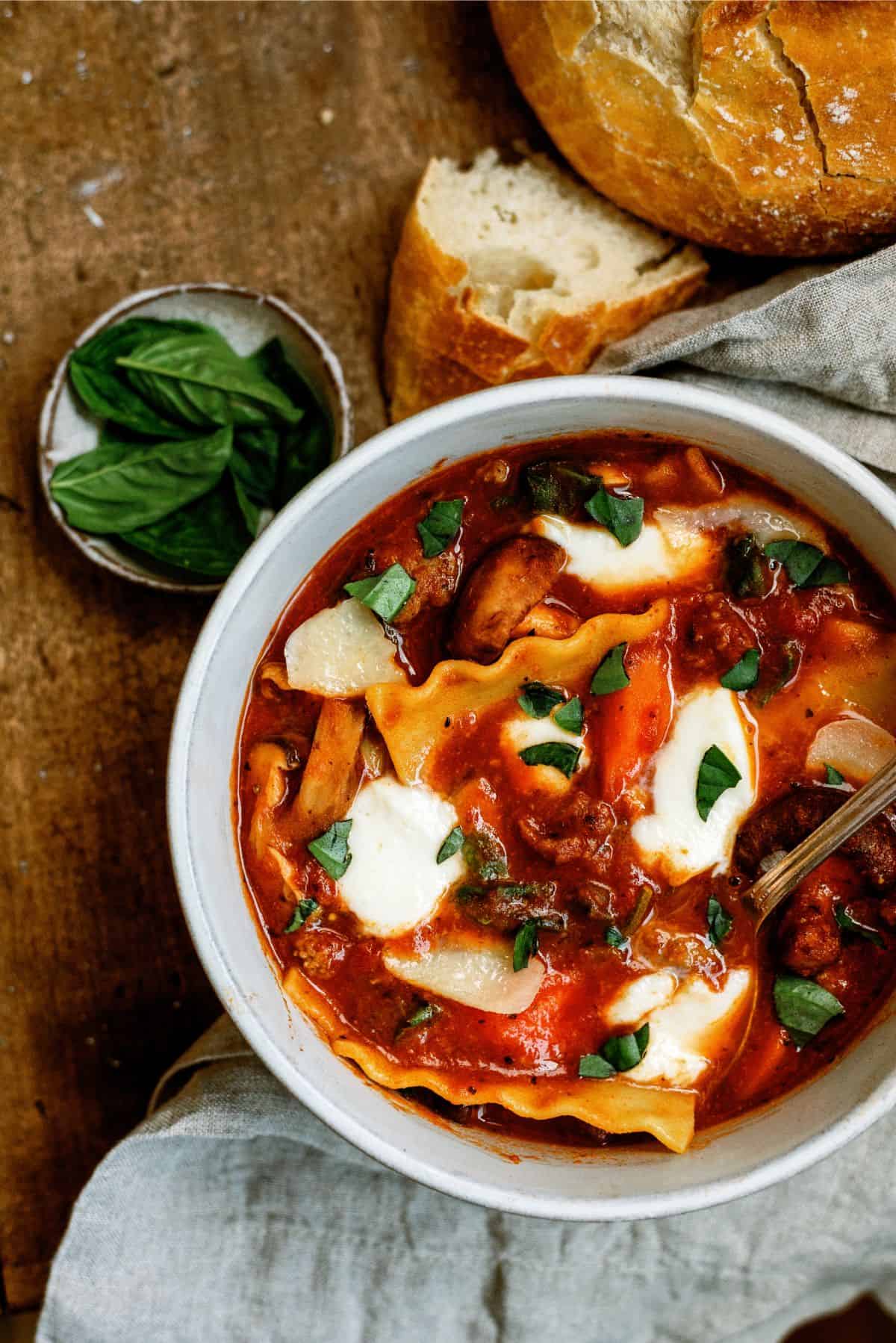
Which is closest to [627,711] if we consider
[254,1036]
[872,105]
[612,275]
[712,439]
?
[712,439]

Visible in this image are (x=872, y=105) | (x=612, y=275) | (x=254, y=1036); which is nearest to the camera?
(x=254, y=1036)

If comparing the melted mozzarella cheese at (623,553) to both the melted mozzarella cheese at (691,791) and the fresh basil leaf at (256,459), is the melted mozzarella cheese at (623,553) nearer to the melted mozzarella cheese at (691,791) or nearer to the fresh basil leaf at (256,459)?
the melted mozzarella cheese at (691,791)

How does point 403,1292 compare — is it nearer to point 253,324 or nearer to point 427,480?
point 427,480

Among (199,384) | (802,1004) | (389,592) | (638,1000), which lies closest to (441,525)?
(389,592)

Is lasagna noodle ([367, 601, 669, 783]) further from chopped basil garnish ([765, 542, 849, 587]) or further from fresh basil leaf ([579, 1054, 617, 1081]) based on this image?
fresh basil leaf ([579, 1054, 617, 1081])

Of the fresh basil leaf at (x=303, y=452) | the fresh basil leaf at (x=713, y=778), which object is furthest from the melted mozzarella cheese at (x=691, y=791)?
the fresh basil leaf at (x=303, y=452)

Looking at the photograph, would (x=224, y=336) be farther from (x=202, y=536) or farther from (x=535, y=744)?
(x=535, y=744)
